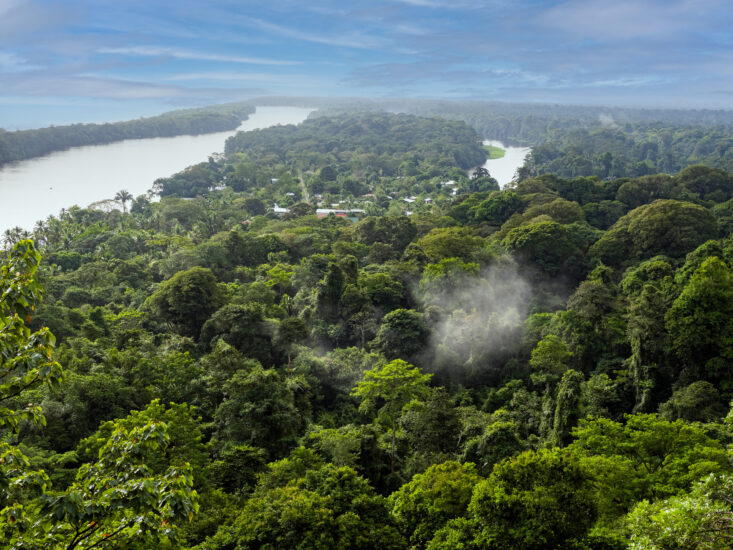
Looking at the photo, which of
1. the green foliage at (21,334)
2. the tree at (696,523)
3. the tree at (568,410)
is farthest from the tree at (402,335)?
the green foliage at (21,334)

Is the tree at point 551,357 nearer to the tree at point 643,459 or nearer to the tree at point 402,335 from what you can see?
the tree at point 402,335

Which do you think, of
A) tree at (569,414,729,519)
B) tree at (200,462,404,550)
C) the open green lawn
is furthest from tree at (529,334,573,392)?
the open green lawn

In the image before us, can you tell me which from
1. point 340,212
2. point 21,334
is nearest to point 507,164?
point 340,212

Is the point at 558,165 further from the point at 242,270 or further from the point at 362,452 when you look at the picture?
the point at 362,452

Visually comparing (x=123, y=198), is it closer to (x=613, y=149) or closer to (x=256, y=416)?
(x=256, y=416)

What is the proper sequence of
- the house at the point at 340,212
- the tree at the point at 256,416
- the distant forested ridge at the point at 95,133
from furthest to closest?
the distant forested ridge at the point at 95,133 < the house at the point at 340,212 < the tree at the point at 256,416

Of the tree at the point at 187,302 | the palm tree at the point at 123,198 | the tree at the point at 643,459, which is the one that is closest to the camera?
the tree at the point at 643,459
